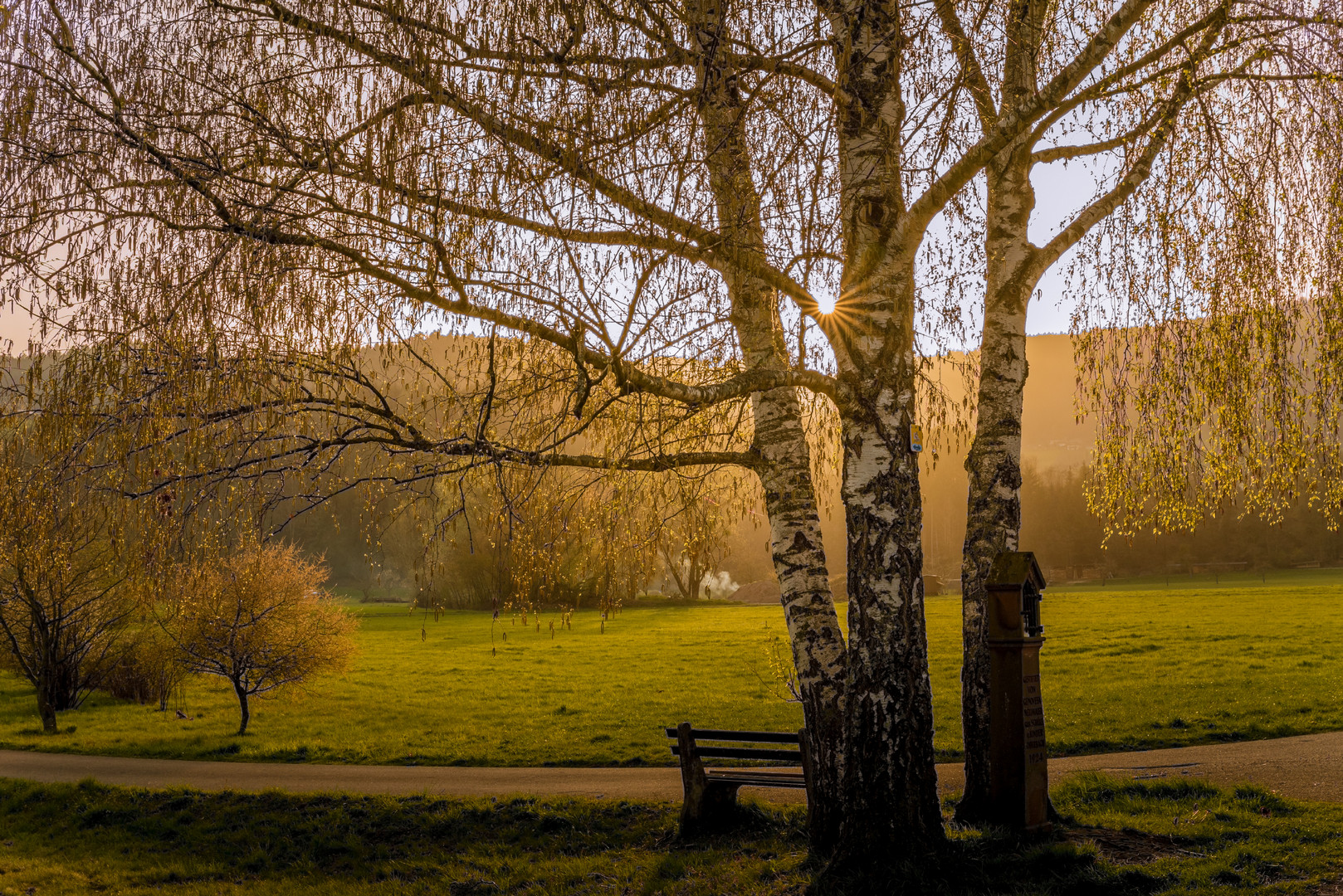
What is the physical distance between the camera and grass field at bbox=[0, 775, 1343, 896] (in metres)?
6.92

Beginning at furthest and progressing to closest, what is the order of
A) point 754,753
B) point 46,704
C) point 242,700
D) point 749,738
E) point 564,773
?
point 46,704, point 242,700, point 564,773, point 749,738, point 754,753

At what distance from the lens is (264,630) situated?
21203 mm

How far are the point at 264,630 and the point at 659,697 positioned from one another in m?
10.2

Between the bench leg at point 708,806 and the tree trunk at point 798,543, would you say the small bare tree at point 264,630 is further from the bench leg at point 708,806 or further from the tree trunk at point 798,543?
the tree trunk at point 798,543

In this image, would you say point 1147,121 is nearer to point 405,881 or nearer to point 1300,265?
point 1300,265

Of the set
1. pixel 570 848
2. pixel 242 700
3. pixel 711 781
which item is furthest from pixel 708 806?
Answer: pixel 242 700

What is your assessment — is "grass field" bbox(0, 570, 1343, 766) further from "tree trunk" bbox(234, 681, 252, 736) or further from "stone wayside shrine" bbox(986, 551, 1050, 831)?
"stone wayside shrine" bbox(986, 551, 1050, 831)

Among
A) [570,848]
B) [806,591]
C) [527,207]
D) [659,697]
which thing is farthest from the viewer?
[659,697]

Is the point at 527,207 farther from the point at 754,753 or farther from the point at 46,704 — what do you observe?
the point at 46,704

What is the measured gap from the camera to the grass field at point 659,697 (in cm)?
1780

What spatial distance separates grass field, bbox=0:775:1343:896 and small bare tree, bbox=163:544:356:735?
5.39 metres

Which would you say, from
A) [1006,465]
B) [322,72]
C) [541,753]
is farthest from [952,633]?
[322,72]

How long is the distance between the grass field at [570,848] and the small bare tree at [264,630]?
5389 mm

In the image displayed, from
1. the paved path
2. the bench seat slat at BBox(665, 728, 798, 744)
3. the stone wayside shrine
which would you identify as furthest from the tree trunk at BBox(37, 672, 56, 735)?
the stone wayside shrine
